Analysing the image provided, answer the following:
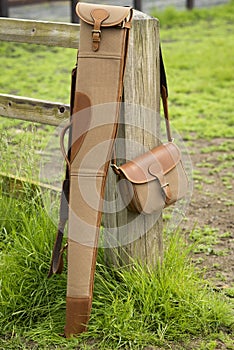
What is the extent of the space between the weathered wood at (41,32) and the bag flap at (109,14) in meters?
0.48

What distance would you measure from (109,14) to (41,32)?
941 millimetres

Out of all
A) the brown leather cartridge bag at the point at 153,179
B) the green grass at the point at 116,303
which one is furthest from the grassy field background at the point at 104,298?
the brown leather cartridge bag at the point at 153,179

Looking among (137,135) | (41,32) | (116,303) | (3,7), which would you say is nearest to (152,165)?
(137,135)

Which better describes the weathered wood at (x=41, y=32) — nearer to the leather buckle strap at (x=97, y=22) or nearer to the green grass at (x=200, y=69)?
the leather buckle strap at (x=97, y=22)

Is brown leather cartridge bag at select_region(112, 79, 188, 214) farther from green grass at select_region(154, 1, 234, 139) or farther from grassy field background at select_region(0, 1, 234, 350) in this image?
green grass at select_region(154, 1, 234, 139)

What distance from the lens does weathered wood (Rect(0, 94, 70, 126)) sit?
3682 millimetres

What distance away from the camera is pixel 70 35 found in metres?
3.57

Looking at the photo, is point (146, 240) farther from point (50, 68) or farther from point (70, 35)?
point (50, 68)

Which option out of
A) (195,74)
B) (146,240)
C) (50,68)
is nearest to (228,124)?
(195,74)

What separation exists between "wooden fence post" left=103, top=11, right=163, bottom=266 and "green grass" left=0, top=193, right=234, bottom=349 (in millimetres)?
92

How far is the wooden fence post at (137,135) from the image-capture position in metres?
3.14

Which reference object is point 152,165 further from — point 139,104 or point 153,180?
point 139,104

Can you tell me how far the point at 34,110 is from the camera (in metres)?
3.85

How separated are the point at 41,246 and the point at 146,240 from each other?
0.54m
